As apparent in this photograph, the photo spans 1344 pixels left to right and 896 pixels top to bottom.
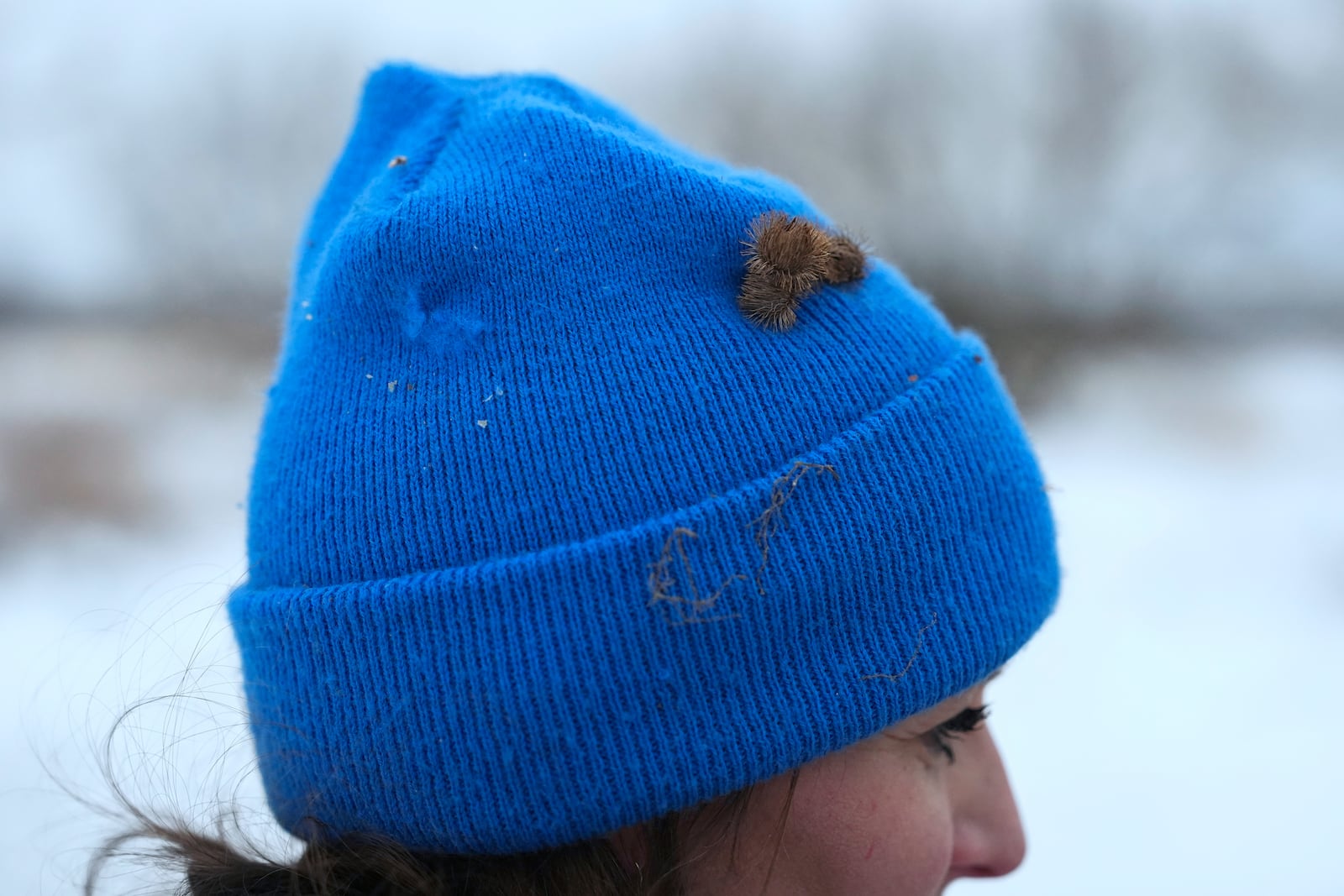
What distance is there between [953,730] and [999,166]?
7.55 ft

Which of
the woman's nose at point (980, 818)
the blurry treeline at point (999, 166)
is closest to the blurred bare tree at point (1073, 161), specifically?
the blurry treeline at point (999, 166)

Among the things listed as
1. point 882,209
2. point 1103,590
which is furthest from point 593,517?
point 882,209

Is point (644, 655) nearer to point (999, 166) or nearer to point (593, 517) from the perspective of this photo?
point (593, 517)

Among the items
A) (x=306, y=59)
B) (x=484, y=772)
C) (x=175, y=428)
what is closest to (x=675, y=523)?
(x=484, y=772)

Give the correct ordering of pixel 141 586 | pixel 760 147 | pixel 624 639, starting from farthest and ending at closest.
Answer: pixel 760 147 → pixel 141 586 → pixel 624 639

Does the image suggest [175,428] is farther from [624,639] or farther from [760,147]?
[624,639]

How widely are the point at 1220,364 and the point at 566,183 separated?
8.69ft

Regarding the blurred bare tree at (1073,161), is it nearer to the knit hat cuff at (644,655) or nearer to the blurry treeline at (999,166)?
the blurry treeline at (999,166)

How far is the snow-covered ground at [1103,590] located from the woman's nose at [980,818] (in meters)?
0.73

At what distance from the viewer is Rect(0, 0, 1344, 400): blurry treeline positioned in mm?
2725

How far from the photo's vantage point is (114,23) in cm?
275

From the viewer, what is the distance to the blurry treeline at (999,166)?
2.72 meters

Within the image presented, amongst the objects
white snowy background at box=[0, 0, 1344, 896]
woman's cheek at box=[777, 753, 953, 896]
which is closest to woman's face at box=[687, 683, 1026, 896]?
woman's cheek at box=[777, 753, 953, 896]

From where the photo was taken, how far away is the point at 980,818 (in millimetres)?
925
